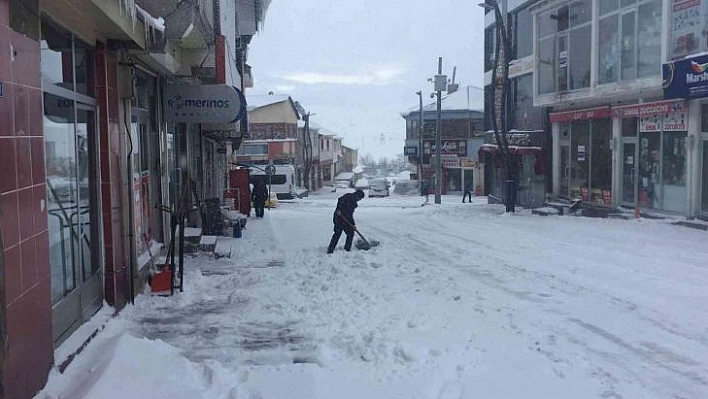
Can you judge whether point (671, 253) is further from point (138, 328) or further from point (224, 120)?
point (138, 328)

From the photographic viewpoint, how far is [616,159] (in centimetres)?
1845

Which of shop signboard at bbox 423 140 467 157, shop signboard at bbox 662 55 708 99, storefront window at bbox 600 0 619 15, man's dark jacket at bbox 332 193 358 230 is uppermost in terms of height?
storefront window at bbox 600 0 619 15

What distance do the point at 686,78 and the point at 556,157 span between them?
8.37m

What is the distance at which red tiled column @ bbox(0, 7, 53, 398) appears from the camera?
4023 millimetres

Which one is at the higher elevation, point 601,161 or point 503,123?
point 503,123

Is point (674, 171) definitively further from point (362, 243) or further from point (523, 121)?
point (523, 121)

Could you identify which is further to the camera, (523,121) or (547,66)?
(523,121)

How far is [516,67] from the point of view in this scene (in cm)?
2619

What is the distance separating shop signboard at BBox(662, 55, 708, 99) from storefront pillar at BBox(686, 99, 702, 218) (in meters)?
0.48

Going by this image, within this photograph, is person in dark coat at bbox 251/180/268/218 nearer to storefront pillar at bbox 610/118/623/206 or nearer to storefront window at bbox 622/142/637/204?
storefront pillar at bbox 610/118/623/206

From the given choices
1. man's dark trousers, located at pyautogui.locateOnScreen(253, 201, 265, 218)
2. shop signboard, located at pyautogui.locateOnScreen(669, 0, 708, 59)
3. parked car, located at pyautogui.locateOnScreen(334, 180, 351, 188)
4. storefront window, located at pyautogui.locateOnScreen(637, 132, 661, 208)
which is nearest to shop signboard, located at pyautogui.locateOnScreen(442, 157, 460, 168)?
parked car, located at pyautogui.locateOnScreen(334, 180, 351, 188)

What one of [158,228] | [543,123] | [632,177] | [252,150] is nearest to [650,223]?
[632,177]

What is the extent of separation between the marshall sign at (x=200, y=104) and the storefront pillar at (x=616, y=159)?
11.6 meters

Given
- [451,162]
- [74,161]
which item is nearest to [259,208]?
[74,161]
